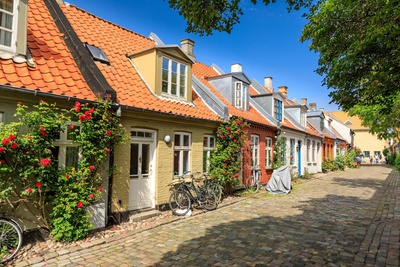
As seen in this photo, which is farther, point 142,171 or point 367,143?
point 367,143

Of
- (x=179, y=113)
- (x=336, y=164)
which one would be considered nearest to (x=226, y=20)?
(x=179, y=113)

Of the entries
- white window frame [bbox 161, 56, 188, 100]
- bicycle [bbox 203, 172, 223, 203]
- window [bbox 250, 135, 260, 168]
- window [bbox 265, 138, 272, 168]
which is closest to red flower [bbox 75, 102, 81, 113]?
white window frame [bbox 161, 56, 188, 100]

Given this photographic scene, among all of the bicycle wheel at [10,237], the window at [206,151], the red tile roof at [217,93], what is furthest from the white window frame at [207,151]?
the bicycle wheel at [10,237]

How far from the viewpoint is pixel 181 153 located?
31.3 ft

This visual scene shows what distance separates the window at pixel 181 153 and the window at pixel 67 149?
3504 millimetres

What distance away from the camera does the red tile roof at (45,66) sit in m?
5.77

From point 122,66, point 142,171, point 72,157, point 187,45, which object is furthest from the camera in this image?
point 187,45

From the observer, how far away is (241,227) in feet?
23.7

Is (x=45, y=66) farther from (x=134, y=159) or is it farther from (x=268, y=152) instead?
(x=268, y=152)

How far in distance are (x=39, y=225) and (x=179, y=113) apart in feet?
16.3

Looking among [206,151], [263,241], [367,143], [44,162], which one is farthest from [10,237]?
[367,143]

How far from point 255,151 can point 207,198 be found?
5.97 m

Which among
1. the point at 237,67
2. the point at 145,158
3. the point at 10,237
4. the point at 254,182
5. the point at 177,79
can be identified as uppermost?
→ the point at 237,67

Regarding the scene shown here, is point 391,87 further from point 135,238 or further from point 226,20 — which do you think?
point 135,238
